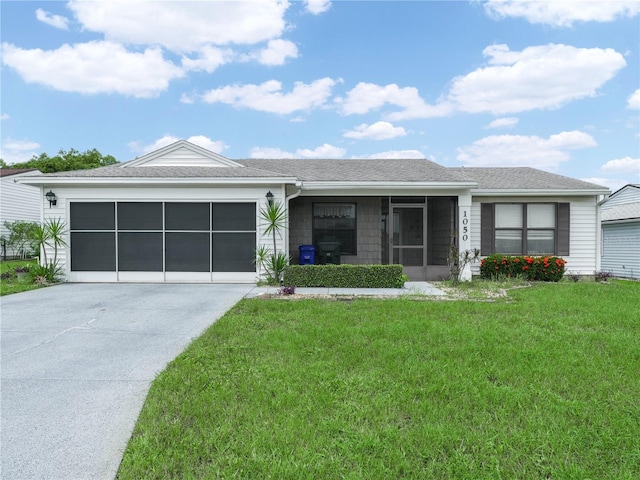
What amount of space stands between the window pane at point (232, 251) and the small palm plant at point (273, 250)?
319 mm

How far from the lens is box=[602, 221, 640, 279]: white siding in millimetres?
14930

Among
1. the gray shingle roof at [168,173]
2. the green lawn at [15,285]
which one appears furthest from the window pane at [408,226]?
the green lawn at [15,285]

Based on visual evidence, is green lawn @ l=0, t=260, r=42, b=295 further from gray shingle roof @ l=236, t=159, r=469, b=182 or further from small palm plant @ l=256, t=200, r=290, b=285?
gray shingle roof @ l=236, t=159, r=469, b=182

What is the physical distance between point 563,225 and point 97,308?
1321 centimetres

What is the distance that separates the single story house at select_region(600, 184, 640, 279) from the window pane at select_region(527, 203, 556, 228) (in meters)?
4.92

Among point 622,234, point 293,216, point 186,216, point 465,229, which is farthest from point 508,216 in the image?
point 186,216

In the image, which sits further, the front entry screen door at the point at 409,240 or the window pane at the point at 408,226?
the window pane at the point at 408,226

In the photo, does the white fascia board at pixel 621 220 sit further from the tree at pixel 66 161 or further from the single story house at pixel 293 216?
the tree at pixel 66 161

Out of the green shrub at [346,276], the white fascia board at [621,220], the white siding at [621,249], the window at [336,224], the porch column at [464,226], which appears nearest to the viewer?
the green shrub at [346,276]

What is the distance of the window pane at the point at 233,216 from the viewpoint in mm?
10500

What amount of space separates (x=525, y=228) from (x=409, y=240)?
3.99 metres

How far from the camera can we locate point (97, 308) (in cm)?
712

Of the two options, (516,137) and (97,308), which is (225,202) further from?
(516,137)

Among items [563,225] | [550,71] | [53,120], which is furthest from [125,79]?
[563,225]
